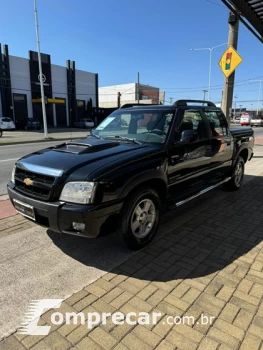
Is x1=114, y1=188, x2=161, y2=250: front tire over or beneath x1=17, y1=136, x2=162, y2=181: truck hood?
beneath

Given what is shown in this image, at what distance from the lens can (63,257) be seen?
3.31 metres

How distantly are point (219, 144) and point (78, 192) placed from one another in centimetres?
321

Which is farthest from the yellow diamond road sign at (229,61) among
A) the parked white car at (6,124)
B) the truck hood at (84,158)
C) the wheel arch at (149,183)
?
the parked white car at (6,124)

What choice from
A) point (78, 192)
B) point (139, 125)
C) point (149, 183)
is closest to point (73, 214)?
point (78, 192)

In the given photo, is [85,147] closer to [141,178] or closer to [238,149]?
[141,178]

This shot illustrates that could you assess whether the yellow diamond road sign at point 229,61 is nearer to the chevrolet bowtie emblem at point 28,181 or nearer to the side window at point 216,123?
the side window at point 216,123

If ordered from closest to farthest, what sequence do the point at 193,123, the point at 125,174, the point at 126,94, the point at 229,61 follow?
the point at 125,174 → the point at 193,123 → the point at 229,61 → the point at 126,94

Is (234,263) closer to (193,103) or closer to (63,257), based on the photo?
(63,257)

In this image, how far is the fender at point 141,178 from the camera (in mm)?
2998

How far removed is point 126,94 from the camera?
83.2 metres

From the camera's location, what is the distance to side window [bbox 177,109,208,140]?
405cm

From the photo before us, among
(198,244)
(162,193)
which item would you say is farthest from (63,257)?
(198,244)

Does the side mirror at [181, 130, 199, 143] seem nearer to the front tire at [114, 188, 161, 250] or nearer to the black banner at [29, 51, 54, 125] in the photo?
the front tire at [114, 188, 161, 250]

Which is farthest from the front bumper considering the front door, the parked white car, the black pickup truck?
the parked white car
